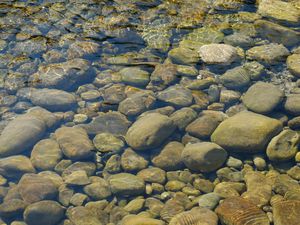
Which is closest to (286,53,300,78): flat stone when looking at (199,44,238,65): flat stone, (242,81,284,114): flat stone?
(242,81,284,114): flat stone

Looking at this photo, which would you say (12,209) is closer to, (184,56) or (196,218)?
(196,218)

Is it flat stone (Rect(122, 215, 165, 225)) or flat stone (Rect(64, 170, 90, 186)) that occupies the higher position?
flat stone (Rect(122, 215, 165, 225))

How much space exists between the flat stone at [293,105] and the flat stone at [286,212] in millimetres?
1596

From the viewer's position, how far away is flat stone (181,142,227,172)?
538cm

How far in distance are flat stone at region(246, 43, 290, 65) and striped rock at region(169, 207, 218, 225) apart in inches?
125

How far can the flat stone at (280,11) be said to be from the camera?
7.68 meters

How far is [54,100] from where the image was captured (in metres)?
6.54

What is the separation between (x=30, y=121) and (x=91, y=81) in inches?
51.7

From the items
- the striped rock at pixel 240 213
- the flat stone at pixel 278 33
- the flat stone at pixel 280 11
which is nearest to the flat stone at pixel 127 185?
the striped rock at pixel 240 213

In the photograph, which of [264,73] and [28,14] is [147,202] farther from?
[28,14]

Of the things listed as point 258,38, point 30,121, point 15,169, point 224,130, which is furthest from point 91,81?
point 258,38

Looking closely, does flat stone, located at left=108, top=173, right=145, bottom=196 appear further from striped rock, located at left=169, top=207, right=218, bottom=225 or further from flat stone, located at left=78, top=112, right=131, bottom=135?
flat stone, located at left=78, top=112, right=131, bottom=135

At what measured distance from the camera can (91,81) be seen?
6.98m

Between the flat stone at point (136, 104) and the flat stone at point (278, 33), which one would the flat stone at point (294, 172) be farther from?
the flat stone at point (278, 33)
